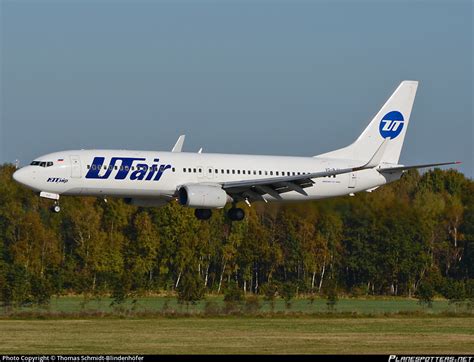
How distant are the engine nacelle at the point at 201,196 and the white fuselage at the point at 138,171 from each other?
68cm

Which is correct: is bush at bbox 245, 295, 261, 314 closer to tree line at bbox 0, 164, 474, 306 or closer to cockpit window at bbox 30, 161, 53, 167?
tree line at bbox 0, 164, 474, 306

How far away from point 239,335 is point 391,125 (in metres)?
28.6

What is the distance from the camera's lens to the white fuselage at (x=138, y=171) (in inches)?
2441

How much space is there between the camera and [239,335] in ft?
159

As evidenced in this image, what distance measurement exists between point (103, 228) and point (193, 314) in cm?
4240

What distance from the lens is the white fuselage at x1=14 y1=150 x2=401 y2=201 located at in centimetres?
6200

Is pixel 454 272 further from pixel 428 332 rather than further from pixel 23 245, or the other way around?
pixel 428 332

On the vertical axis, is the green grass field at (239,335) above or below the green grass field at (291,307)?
below

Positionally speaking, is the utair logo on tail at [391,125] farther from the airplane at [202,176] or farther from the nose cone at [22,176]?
the nose cone at [22,176]

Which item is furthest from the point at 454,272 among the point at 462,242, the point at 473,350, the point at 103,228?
the point at 473,350

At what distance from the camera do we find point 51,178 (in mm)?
62125

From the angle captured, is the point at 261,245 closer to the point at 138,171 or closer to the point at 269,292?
the point at 269,292

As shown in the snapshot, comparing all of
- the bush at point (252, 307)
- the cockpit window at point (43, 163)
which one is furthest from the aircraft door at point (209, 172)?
the cockpit window at point (43, 163)

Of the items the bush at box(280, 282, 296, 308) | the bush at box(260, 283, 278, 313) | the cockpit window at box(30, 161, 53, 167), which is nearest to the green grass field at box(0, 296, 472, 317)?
Result: the bush at box(260, 283, 278, 313)
